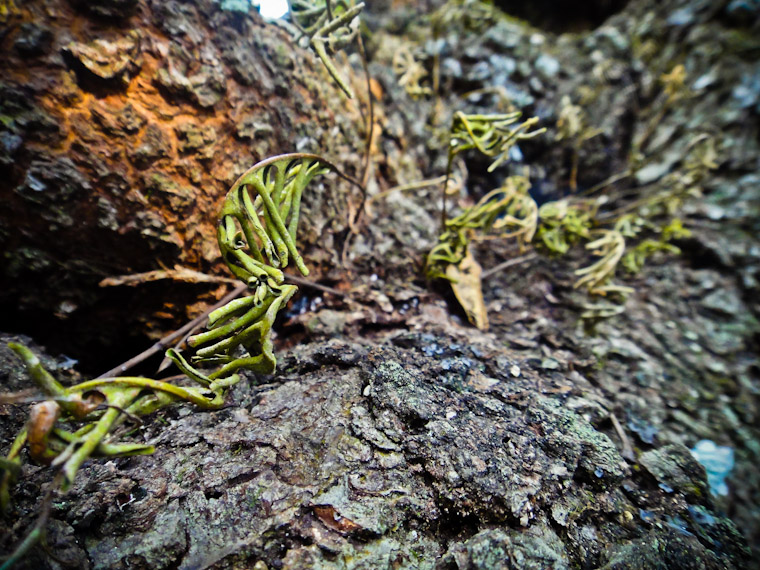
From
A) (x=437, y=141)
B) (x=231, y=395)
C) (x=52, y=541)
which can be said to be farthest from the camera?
(x=437, y=141)

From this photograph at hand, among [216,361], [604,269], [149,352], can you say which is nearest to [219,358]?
[216,361]

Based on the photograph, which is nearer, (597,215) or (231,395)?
(231,395)

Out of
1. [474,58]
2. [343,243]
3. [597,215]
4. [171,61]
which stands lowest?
[597,215]

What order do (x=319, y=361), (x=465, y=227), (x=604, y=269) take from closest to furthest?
(x=319, y=361), (x=465, y=227), (x=604, y=269)

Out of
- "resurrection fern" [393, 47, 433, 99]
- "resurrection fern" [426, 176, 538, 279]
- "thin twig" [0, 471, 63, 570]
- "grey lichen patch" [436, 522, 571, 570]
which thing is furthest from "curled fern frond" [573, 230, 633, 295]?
"thin twig" [0, 471, 63, 570]

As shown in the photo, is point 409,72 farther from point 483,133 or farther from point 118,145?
point 118,145

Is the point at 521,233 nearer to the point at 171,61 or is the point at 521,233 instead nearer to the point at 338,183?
the point at 338,183

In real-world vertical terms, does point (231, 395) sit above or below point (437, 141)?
below

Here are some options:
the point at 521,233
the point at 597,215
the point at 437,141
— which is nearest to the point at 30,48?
the point at 437,141
